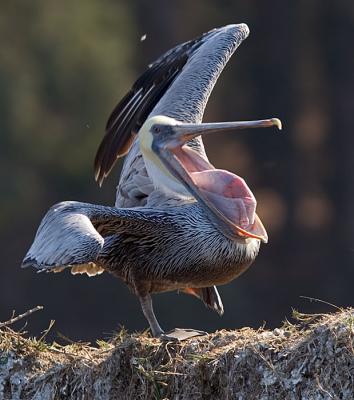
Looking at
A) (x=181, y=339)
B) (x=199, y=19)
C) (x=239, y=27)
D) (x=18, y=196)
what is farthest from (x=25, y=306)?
(x=181, y=339)

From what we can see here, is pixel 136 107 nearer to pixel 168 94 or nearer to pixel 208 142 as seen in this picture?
pixel 168 94

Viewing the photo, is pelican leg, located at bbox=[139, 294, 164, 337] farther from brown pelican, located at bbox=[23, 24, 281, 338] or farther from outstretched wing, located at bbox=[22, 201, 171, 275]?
outstretched wing, located at bbox=[22, 201, 171, 275]

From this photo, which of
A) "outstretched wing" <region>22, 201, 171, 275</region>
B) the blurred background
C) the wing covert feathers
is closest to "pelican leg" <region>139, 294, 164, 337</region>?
"outstretched wing" <region>22, 201, 171, 275</region>

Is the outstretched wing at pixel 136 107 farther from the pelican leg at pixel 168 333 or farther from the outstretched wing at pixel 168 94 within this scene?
the pelican leg at pixel 168 333

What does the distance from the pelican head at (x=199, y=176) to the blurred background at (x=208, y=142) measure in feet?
30.1

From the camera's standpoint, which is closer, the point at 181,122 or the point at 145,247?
the point at 145,247

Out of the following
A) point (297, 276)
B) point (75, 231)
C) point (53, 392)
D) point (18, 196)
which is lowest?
point (297, 276)

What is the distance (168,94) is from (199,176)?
4.40ft

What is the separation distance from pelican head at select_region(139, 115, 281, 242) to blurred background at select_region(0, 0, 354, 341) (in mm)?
9174

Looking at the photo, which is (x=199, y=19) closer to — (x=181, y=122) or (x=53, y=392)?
(x=181, y=122)

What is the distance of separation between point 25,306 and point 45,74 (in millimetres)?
2814

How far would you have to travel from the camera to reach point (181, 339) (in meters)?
7.12

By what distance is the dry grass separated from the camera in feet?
20.4

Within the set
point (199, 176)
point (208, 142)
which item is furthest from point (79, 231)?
point (208, 142)
